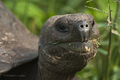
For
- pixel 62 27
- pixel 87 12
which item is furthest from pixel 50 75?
pixel 87 12

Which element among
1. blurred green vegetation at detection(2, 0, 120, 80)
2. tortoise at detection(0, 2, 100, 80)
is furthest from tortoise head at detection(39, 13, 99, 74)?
blurred green vegetation at detection(2, 0, 120, 80)

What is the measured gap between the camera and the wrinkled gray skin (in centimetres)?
135

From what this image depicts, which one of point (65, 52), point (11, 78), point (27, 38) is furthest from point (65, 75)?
point (27, 38)

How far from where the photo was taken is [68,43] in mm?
1392

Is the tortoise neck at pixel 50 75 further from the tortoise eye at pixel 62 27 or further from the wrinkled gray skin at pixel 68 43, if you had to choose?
the tortoise eye at pixel 62 27

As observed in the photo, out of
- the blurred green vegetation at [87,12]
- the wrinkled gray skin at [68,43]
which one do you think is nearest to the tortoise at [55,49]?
the wrinkled gray skin at [68,43]

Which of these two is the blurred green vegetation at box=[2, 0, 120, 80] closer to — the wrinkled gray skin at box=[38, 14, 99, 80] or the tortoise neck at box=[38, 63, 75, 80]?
the wrinkled gray skin at box=[38, 14, 99, 80]

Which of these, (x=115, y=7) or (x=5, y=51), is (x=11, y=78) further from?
(x=115, y=7)

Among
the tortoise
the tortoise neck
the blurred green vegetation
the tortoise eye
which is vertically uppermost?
the tortoise eye

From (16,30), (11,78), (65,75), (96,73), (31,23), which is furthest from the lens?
(31,23)

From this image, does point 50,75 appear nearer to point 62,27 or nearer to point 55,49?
point 55,49

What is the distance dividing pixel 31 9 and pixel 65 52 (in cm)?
245

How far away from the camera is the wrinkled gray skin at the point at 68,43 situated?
4.44 feet

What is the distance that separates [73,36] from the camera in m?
1.36
